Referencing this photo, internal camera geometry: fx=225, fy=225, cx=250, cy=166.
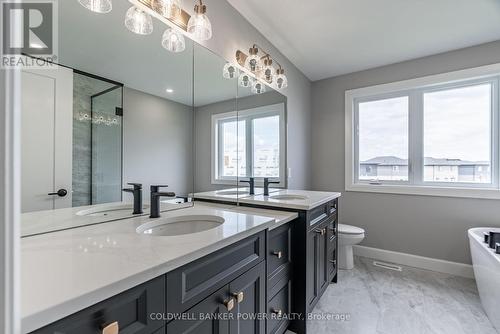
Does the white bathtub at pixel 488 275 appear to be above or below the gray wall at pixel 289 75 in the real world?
below

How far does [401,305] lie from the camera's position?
6.05ft

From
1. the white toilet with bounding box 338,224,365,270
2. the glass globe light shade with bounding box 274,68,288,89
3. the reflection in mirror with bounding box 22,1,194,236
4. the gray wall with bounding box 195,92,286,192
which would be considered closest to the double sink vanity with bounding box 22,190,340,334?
the reflection in mirror with bounding box 22,1,194,236

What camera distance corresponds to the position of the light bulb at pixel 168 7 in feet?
4.08

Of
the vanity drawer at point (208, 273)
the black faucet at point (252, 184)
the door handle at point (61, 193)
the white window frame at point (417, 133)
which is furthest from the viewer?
the white window frame at point (417, 133)

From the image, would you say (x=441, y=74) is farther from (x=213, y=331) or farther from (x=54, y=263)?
(x=54, y=263)

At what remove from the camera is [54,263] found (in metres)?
0.62

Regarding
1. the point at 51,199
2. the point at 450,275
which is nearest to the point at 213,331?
the point at 51,199

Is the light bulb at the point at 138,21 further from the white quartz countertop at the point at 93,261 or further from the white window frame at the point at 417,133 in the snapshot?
the white window frame at the point at 417,133

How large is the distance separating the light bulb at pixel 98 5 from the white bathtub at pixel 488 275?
8.89 feet

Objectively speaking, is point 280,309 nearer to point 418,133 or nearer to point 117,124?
point 117,124

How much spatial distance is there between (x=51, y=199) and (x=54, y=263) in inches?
16.8

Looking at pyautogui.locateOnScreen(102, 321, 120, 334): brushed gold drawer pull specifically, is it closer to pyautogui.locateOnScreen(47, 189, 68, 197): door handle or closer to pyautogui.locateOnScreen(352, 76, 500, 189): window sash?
pyautogui.locateOnScreen(47, 189, 68, 197): door handle

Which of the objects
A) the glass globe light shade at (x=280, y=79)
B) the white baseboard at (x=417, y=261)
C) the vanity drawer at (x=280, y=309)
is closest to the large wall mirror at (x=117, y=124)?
the glass globe light shade at (x=280, y=79)

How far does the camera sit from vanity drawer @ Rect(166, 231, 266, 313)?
70 cm
